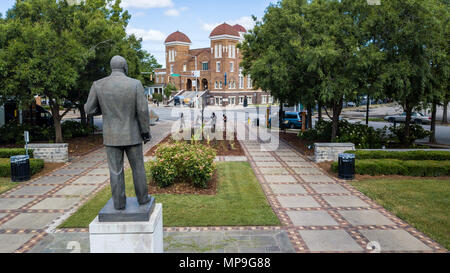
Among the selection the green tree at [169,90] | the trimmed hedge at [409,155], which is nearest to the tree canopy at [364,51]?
the trimmed hedge at [409,155]

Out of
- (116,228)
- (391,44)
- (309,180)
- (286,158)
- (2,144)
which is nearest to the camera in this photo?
(116,228)

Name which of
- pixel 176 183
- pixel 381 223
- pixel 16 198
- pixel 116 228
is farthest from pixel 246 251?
pixel 16 198

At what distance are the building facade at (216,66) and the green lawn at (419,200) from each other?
5739 centimetres

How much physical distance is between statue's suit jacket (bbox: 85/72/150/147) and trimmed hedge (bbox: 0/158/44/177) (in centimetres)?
1001

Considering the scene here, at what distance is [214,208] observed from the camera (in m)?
9.88

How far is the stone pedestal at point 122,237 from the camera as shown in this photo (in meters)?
5.62

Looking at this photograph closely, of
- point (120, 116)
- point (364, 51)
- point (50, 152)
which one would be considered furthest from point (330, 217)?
point (50, 152)

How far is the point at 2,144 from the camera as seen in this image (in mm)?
21250

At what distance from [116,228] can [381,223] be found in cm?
673

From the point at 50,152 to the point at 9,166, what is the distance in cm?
266

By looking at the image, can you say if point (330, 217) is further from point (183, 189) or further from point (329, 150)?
point (329, 150)

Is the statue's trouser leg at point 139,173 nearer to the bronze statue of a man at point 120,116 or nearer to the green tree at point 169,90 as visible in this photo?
the bronze statue of a man at point 120,116

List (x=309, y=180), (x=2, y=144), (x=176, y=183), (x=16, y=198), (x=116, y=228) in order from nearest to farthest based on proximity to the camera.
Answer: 1. (x=116, y=228)
2. (x=16, y=198)
3. (x=176, y=183)
4. (x=309, y=180)
5. (x=2, y=144)

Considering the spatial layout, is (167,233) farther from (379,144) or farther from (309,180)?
(379,144)
